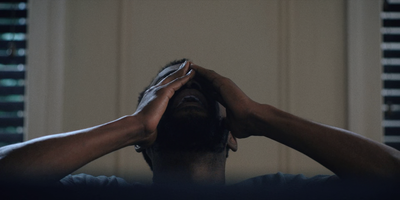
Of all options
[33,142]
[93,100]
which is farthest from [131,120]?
[93,100]

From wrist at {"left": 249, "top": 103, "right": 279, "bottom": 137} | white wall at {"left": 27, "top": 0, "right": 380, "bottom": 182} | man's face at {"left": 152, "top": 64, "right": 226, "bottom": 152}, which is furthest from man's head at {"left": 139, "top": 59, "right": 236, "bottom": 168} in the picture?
white wall at {"left": 27, "top": 0, "right": 380, "bottom": 182}

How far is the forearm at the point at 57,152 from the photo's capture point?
71 centimetres

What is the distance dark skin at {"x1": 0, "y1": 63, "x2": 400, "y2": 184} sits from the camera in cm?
73

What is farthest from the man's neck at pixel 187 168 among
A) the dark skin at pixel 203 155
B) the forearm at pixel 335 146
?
the forearm at pixel 335 146

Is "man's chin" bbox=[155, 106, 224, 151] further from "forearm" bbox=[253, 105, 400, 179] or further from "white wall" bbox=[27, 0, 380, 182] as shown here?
"white wall" bbox=[27, 0, 380, 182]

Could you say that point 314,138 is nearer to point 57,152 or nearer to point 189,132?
point 189,132

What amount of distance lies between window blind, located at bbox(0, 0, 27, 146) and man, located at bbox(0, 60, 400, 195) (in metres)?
0.77

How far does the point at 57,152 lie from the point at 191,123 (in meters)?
0.41

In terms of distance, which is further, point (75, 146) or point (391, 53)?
point (391, 53)

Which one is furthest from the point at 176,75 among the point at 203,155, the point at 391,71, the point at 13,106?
the point at 391,71

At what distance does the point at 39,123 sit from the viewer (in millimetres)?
1521

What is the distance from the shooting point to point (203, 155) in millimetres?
1079

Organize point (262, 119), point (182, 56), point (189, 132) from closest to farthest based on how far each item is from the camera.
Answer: point (262, 119) < point (189, 132) < point (182, 56)

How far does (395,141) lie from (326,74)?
49cm
